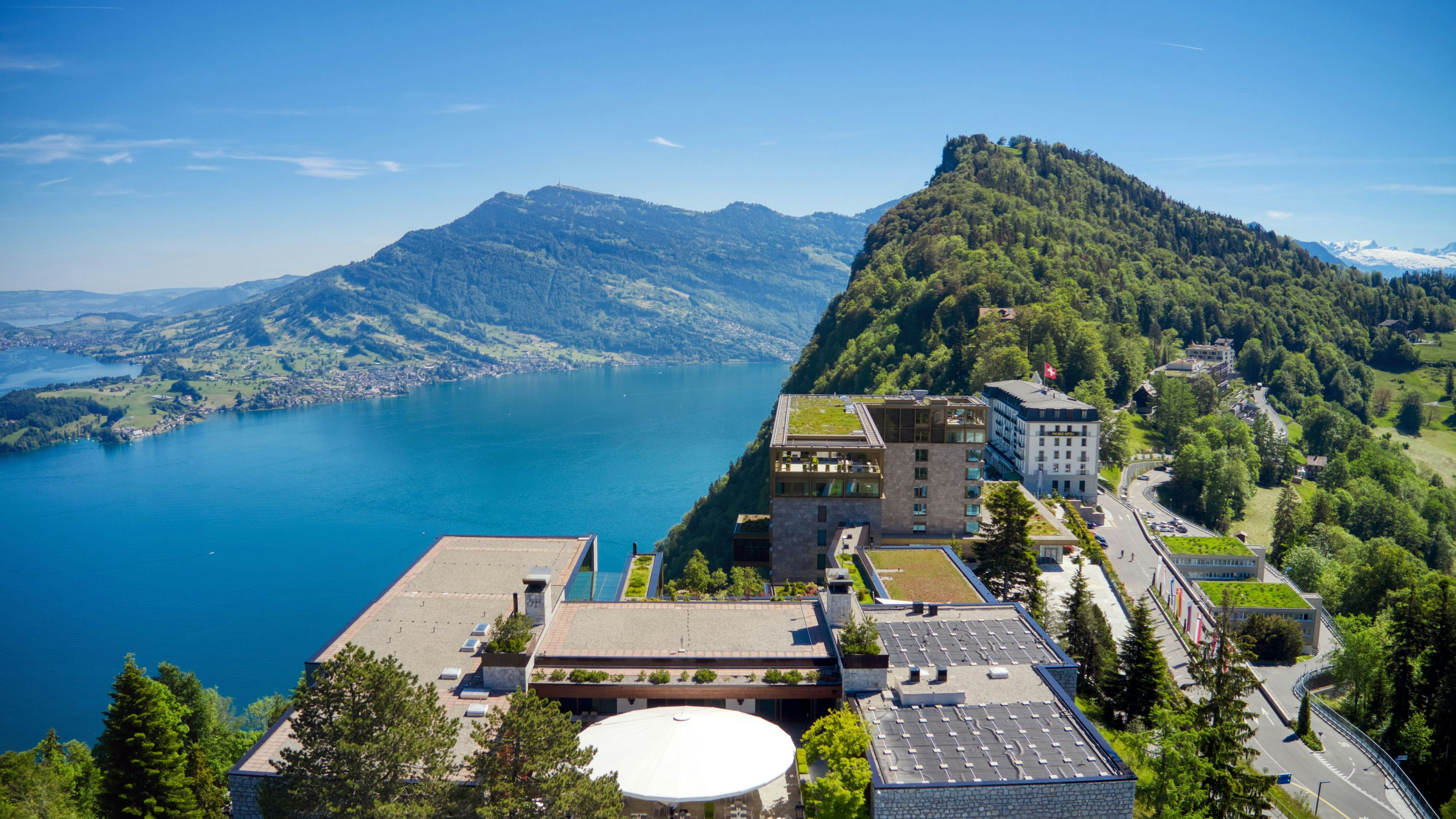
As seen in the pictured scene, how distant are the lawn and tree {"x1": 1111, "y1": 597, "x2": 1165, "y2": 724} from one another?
7349mm

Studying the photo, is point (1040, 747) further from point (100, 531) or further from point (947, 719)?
point (100, 531)

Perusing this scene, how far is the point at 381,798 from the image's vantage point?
1984 cm

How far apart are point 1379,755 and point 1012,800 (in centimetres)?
3745

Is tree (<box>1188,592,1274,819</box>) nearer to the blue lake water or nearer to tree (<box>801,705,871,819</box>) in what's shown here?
tree (<box>801,705,871,819</box>)

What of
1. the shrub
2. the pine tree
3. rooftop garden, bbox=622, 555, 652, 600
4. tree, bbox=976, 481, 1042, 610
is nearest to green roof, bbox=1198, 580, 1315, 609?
tree, bbox=976, 481, 1042, 610

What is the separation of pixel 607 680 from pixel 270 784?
927cm

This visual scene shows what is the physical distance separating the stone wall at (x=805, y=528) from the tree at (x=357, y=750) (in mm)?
28713

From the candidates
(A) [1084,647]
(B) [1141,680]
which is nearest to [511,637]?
(B) [1141,680]

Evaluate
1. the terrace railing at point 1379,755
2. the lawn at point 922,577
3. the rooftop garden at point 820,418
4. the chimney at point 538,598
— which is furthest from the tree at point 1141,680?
the chimney at point 538,598

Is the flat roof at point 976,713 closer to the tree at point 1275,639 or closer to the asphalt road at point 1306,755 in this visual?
the asphalt road at point 1306,755

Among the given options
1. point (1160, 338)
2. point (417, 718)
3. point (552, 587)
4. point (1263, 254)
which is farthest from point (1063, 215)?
point (417, 718)

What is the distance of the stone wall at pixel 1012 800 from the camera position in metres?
20.8

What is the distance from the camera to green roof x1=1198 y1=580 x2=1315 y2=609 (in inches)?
2486

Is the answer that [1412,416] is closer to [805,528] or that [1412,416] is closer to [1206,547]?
[1206,547]
